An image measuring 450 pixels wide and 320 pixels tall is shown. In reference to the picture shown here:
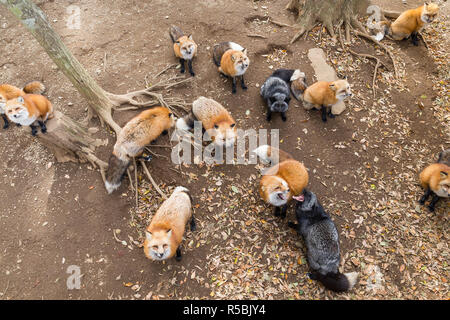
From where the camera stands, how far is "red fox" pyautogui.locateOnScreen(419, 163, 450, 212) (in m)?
5.55

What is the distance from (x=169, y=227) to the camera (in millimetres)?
4969

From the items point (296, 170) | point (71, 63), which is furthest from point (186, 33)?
point (296, 170)

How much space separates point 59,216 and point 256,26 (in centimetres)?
786

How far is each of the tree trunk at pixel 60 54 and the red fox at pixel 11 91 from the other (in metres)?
1.47

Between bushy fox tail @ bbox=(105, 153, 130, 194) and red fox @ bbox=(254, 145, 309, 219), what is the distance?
3.08 metres

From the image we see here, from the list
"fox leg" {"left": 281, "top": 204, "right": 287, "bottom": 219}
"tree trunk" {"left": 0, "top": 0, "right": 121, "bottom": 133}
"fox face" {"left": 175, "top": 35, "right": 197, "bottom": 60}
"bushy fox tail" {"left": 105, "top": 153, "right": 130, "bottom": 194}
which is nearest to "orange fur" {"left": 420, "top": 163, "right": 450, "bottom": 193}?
"fox leg" {"left": 281, "top": 204, "right": 287, "bottom": 219}

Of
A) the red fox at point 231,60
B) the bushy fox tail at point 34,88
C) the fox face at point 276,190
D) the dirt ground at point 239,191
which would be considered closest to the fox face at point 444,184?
the dirt ground at point 239,191

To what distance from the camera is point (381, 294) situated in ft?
16.3

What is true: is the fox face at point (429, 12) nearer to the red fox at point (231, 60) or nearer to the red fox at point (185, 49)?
the red fox at point (231, 60)

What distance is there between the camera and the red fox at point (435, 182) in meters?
5.55

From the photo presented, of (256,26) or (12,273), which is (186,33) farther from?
(12,273)

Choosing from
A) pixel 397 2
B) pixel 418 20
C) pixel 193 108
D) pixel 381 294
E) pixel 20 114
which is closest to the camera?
pixel 381 294

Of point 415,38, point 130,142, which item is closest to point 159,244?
point 130,142

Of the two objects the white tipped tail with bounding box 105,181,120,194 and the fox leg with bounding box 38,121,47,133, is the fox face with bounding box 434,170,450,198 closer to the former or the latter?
the white tipped tail with bounding box 105,181,120,194
